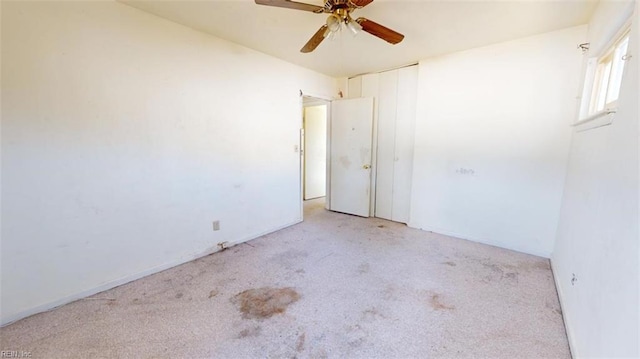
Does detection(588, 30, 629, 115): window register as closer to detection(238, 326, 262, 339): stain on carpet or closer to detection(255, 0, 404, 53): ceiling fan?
detection(255, 0, 404, 53): ceiling fan

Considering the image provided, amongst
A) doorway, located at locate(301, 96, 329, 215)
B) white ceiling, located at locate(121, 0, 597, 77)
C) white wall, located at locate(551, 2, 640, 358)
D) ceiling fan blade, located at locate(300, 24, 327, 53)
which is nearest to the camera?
white wall, located at locate(551, 2, 640, 358)

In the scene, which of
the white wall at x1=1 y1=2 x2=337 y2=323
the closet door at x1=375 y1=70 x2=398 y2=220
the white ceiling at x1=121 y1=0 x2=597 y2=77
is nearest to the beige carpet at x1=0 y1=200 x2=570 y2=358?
the white wall at x1=1 y1=2 x2=337 y2=323

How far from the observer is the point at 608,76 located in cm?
198

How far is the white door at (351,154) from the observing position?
13.4ft

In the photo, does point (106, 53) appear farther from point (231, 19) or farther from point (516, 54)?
point (516, 54)

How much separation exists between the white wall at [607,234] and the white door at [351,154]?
2.47 m

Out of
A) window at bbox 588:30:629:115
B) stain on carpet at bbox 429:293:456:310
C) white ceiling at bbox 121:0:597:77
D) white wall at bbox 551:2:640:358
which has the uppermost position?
white ceiling at bbox 121:0:597:77

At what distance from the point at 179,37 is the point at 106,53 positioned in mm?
643

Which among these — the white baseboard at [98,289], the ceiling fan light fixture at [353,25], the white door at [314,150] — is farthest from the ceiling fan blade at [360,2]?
the white door at [314,150]

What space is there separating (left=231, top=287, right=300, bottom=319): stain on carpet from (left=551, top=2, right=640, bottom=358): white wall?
173 cm

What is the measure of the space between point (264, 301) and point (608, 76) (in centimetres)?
317

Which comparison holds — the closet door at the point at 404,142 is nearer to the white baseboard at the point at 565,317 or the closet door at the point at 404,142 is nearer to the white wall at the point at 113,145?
the white baseboard at the point at 565,317

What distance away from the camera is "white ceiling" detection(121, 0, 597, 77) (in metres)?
2.08

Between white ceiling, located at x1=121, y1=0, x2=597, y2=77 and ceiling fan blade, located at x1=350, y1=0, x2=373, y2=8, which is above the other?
white ceiling, located at x1=121, y1=0, x2=597, y2=77
